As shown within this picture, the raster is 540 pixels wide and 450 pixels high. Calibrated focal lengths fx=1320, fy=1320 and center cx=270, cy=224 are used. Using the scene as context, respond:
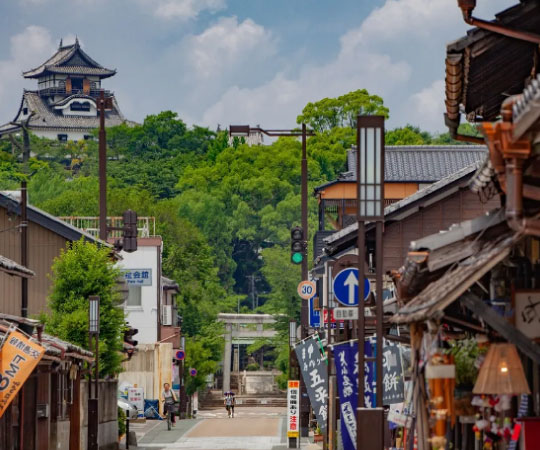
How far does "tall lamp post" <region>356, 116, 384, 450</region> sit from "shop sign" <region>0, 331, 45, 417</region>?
842 centimetres

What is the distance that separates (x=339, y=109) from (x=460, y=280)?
90.4 m

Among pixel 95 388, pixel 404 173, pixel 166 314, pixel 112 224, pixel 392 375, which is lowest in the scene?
pixel 95 388

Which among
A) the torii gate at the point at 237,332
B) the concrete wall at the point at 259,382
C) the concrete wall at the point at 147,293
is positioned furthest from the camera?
the torii gate at the point at 237,332

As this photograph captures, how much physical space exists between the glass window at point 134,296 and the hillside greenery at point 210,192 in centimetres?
899

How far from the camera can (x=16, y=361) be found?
72.1ft

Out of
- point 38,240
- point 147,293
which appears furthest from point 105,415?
point 147,293

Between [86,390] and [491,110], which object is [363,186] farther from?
[86,390]

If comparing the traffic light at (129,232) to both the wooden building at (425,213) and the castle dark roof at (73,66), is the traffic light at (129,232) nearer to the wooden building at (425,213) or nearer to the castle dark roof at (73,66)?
the wooden building at (425,213)

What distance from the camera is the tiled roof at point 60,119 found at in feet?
507

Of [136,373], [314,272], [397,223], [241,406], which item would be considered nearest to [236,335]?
[241,406]

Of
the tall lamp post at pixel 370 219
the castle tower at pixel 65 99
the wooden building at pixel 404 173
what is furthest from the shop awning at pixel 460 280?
the castle tower at pixel 65 99

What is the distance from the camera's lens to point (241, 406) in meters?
85.7

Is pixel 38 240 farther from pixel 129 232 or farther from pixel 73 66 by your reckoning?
pixel 73 66

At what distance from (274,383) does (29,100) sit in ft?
229
